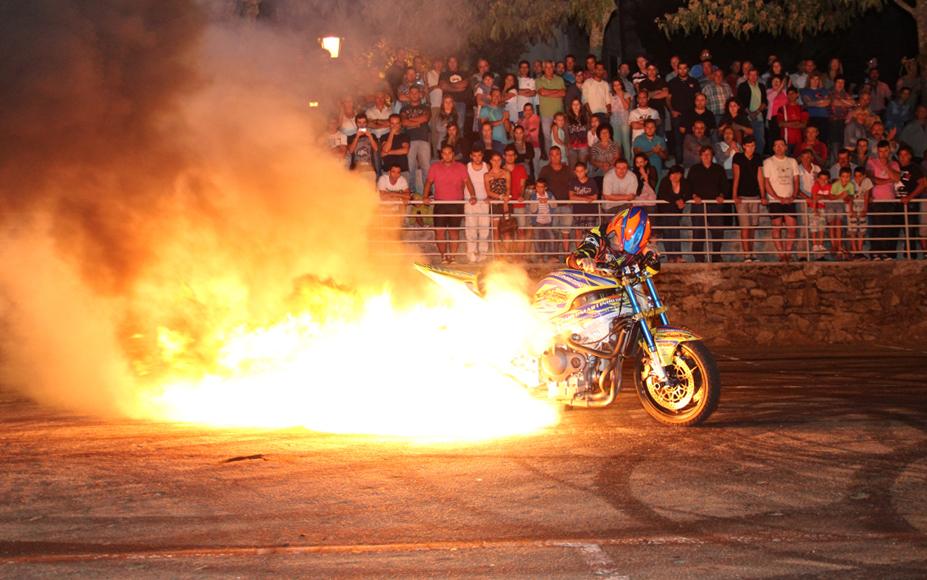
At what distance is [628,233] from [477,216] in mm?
8343

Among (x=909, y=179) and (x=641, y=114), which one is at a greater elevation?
(x=641, y=114)

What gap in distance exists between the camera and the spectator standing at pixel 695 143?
1891cm

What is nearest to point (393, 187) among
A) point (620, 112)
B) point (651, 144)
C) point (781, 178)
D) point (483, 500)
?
point (620, 112)

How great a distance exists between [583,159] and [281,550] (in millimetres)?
13716

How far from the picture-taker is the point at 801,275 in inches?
738

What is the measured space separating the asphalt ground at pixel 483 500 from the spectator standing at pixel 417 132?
8908 mm

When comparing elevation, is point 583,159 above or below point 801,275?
above

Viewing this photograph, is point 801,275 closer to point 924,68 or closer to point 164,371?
point 924,68

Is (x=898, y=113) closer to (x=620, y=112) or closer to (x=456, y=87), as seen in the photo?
(x=620, y=112)

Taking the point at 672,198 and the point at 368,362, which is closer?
the point at 368,362

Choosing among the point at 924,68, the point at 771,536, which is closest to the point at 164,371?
the point at 771,536

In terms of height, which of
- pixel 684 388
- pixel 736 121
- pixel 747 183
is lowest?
pixel 684 388

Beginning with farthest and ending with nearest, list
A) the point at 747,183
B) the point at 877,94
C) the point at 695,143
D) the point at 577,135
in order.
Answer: the point at 877,94, the point at 695,143, the point at 577,135, the point at 747,183

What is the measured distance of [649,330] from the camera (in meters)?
9.54
